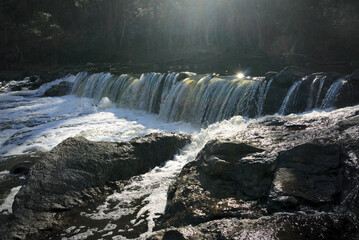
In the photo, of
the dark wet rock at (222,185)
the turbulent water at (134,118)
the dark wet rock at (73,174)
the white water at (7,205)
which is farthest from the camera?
the white water at (7,205)

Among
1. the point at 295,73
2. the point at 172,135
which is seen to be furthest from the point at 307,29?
the point at 172,135

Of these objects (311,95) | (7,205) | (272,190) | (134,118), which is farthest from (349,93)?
(7,205)

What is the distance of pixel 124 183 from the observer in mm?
6273

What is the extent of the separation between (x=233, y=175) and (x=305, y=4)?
24.6 meters

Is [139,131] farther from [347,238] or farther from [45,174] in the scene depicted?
[347,238]

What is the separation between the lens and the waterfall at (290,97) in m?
9.49

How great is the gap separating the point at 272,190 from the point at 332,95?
5.97m

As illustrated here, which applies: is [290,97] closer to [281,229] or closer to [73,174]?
[73,174]

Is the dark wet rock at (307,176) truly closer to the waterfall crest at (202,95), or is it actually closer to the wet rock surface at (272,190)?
the wet rock surface at (272,190)

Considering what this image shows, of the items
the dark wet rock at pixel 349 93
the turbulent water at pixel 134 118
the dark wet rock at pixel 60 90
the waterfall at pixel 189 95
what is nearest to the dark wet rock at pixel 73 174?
the turbulent water at pixel 134 118

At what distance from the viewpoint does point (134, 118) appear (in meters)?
13.4

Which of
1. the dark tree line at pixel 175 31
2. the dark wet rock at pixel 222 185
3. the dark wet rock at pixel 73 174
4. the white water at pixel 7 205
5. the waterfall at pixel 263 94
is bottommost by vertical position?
the white water at pixel 7 205

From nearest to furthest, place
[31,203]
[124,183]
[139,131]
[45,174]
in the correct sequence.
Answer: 1. [31,203]
2. [45,174]
3. [124,183]
4. [139,131]

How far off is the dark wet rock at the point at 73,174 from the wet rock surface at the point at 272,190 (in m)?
1.56
